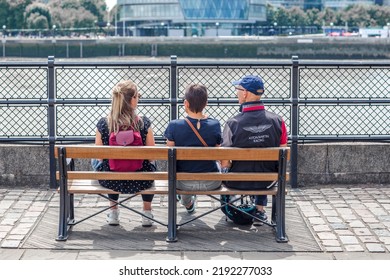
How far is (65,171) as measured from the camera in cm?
639

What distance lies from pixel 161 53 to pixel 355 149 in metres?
81.6

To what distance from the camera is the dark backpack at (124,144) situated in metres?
6.52

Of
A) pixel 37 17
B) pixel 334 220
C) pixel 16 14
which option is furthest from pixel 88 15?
pixel 334 220

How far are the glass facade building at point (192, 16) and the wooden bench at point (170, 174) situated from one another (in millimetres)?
113005

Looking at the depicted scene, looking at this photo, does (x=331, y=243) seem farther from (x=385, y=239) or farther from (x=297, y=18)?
(x=297, y=18)

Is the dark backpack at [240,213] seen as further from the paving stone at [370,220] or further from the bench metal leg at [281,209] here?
the paving stone at [370,220]

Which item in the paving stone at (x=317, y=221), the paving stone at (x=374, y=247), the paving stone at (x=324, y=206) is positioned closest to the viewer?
the paving stone at (x=374, y=247)

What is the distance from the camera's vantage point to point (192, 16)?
397 ft

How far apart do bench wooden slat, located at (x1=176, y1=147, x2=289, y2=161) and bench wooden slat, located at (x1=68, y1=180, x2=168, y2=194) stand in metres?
0.38

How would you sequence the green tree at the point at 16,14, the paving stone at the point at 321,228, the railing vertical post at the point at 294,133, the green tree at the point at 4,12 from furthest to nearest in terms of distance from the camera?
the green tree at the point at 16,14 → the green tree at the point at 4,12 → the railing vertical post at the point at 294,133 → the paving stone at the point at 321,228

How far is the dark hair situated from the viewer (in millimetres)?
6473

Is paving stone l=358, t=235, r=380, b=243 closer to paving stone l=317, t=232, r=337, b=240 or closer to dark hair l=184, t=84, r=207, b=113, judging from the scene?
paving stone l=317, t=232, r=337, b=240

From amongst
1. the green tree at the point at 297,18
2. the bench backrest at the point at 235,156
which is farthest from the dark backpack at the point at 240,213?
the green tree at the point at 297,18

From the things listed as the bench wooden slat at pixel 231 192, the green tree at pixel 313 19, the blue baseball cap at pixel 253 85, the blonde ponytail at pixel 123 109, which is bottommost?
the green tree at pixel 313 19
